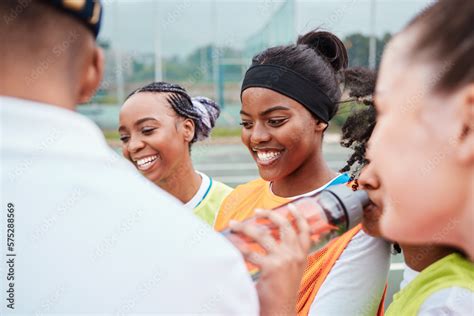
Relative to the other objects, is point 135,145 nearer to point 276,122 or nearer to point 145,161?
point 145,161

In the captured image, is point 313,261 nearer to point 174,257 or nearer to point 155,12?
point 174,257

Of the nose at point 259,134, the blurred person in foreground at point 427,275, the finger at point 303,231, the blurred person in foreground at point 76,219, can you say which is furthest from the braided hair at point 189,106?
the blurred person in foreground at point 76,219

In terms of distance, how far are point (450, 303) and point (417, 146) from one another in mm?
497

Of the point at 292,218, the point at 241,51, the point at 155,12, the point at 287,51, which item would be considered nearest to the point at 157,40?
the point at 155,12

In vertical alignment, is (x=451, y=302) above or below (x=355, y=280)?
above

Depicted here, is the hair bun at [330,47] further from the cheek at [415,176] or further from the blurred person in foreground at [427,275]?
the cheek at [415,176]

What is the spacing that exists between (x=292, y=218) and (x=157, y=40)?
15804mm

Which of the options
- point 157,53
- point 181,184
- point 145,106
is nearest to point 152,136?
point 145,106

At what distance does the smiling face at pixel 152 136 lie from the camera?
2.50 metres

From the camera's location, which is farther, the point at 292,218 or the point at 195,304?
the point at 292,218

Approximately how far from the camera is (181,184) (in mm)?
2576

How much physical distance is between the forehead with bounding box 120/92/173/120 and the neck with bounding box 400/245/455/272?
1.50 metres

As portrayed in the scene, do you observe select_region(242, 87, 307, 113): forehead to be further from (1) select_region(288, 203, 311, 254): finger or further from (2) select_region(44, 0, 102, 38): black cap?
(2) select_region(44, 0, 102, 38): black cap

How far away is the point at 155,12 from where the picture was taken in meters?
16.2
